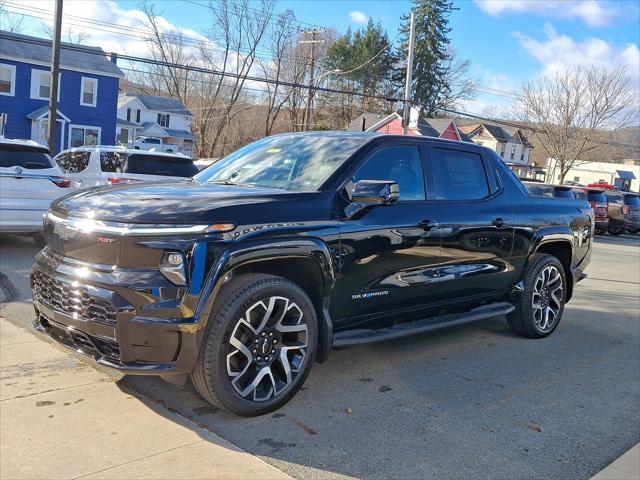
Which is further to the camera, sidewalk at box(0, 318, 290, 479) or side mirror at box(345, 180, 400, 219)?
side mirror at box(345, 180, 400, 219)

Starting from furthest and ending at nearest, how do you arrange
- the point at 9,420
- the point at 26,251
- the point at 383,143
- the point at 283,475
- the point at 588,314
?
the point at 26,251 < the point at 588,314 < the point at 383,143 < the point at 9,420 < the point at 283,475

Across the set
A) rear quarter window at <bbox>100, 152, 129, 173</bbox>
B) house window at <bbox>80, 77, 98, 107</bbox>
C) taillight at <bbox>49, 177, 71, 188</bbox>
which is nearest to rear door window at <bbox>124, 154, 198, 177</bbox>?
rear quarter window at <bbox>100, 152, 129, 173</bbox>

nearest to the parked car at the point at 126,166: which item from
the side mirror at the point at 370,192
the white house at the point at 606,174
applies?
the side mirror at the point at 370,192

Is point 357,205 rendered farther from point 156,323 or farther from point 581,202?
point 581,202

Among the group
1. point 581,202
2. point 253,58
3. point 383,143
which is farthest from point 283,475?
point 253,58

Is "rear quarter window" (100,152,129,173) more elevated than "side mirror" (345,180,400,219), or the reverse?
"rear quarter window" (100,152,129,173)

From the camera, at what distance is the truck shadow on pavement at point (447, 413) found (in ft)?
11.4

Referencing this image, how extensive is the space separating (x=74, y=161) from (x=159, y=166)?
7.04 feet

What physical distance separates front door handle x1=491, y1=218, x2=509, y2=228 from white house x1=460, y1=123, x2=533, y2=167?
224ft

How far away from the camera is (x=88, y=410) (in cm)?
382

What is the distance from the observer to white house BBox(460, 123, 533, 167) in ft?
240

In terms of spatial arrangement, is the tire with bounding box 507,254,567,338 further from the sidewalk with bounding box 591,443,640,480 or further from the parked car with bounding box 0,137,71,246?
the parked car with bounding box 0,137,71,246

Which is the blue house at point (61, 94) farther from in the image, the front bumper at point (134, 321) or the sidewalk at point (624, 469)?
the sidewalk at point (624, 469)

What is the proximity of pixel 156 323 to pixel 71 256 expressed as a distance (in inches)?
32.1
